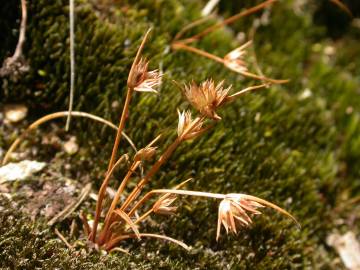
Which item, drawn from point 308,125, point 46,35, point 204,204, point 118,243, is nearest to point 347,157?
point 308,125

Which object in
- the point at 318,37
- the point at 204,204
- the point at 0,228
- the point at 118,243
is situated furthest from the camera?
the point at 318,37

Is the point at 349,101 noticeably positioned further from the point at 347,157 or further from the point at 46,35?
the point at 46,35

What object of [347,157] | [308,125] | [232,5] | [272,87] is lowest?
[347,157]

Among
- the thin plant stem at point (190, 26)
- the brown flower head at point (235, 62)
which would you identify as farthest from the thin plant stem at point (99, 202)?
the thin plant stem at point (190, 26)

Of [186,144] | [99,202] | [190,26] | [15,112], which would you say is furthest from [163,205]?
[190,26]

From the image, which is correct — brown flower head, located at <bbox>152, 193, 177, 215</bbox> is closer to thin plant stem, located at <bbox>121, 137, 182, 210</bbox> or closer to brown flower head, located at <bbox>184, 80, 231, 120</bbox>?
thin plant stem, located at <bbox>121, 137, 182, 210</bbox>

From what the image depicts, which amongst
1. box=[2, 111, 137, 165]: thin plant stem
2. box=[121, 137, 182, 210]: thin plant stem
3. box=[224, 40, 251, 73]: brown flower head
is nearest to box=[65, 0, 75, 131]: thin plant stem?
box=[2, 111, 137, 165]: thin plant stem

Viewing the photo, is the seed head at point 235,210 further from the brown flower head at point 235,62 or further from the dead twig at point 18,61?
the dead twig at point 18,61
